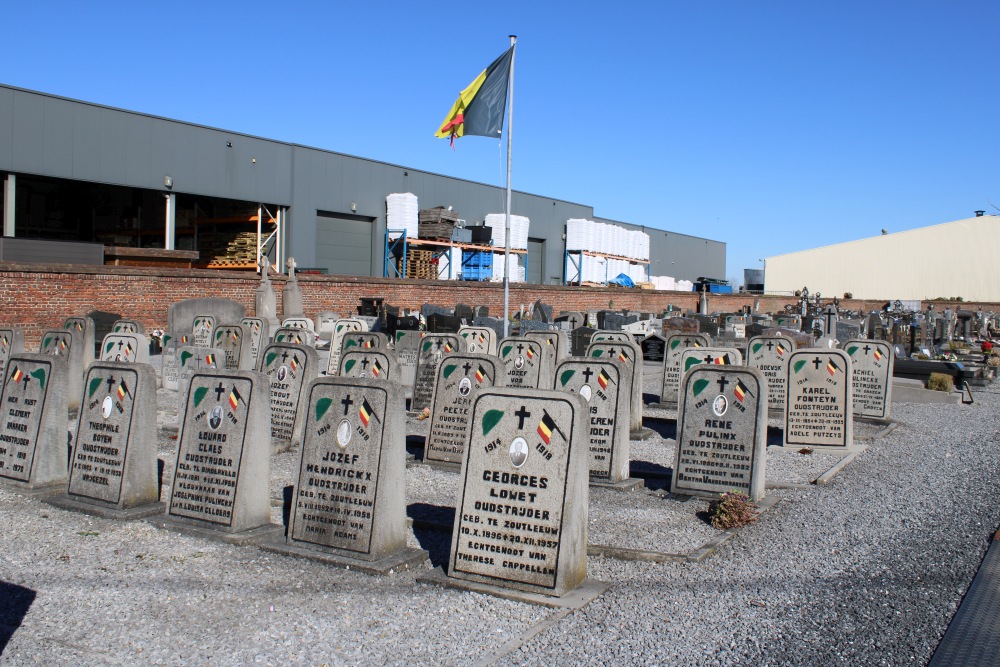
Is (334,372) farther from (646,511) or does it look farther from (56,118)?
(56,118)

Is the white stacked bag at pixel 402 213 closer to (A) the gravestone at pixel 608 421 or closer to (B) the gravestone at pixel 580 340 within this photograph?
(B) the gravestone at pixel 580 340

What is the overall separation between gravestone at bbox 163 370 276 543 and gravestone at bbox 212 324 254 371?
7.25m

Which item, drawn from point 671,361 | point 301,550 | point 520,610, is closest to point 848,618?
point 520,610

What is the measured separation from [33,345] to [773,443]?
18317 millimetres

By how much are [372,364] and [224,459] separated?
4.01 m

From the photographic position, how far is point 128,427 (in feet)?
22.0

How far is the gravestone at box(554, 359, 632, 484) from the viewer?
26.4 ft

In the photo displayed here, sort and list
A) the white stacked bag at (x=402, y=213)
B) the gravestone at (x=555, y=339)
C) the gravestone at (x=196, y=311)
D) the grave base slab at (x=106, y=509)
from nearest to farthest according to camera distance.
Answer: the grave base slab at (x=106, y=509)
the gravestone at (x=555, y=339)
the gravestone at (x=196, y=311)
the white stacked bag at (x=402, y=213)

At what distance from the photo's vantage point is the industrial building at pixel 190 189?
2873cm

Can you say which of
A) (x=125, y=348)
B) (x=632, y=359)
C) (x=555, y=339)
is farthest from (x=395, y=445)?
(x=125, y=348)

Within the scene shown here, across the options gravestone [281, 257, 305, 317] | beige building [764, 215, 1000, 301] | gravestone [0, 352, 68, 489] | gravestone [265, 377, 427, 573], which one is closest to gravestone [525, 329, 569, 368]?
gravestone [0, 352, 68, 489]

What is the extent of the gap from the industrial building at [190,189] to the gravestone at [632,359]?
66.6 ft

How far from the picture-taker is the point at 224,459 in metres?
6.25

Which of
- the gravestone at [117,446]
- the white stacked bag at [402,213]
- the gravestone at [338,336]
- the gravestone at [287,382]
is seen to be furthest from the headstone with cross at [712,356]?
the white stacked bag at [402,213]
